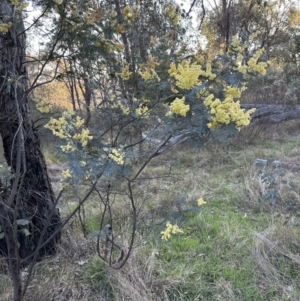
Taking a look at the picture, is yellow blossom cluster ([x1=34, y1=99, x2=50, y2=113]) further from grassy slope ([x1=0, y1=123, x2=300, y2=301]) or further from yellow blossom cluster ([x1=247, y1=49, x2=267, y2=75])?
yellow blossom cluster ([x1=247, y1=49, x2=267, y2=75])

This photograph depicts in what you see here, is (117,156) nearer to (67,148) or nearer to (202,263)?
(67,148)

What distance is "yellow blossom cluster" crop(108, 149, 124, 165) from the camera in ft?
4.63

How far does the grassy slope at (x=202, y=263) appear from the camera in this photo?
2.10 metres

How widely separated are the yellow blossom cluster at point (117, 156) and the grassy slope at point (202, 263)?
26.4 inches

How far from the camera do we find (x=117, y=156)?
1.45 metres

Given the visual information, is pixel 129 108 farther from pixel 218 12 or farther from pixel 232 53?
pixel 218 12

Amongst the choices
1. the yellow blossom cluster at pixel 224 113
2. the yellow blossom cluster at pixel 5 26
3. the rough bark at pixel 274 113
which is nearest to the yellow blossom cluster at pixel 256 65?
the yellow blossom cluster at pixel 224 113

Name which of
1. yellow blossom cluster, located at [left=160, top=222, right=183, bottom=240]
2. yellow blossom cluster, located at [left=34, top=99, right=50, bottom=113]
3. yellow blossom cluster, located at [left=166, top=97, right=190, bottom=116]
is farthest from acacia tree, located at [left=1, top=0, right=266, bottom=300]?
yellow blossom cluster, located at [left=160, top=222, right=183, bottom=240]

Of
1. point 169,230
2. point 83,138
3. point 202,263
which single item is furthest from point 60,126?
point 202,263

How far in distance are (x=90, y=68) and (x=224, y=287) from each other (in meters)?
1.70

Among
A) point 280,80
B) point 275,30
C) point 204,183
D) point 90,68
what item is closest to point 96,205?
point 204,183

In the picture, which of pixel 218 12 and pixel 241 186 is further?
pixel 218 12

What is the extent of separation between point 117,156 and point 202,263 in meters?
1.28

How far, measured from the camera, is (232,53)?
163 centimetres
